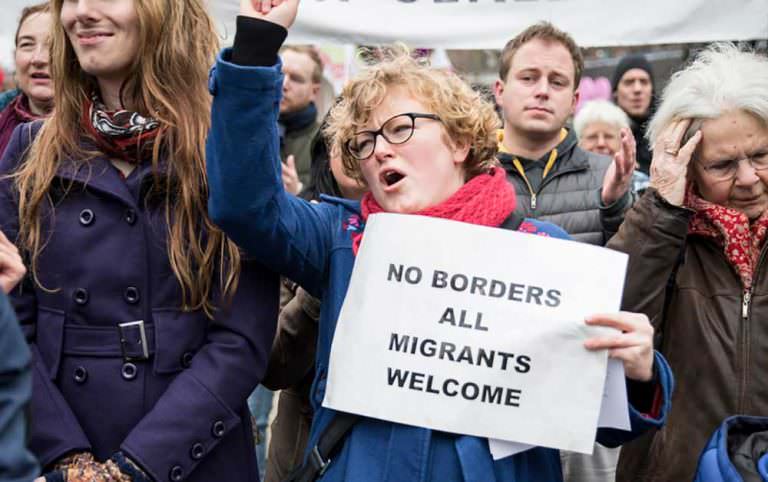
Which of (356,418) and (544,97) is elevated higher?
(544,97)

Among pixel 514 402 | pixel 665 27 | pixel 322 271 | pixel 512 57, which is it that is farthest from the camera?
pixel 512 57

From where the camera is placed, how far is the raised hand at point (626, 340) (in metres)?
2.40

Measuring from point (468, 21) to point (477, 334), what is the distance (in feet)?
7.03

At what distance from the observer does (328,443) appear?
8.30ft

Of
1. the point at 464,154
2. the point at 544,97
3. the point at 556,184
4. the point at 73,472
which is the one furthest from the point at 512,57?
the point at 73,472

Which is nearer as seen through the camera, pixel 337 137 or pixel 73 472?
pixel 73 472

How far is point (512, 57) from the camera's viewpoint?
4.52 metres

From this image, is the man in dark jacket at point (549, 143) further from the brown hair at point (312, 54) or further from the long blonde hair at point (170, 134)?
the brown hair at point (312, 54)

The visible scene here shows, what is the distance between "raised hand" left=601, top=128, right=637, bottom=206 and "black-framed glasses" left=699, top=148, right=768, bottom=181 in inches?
11.5

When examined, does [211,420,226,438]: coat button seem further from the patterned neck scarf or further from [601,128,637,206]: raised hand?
[601,128,637,206]: raised hand

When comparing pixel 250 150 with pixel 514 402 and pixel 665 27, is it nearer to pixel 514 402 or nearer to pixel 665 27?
pixel 514 402

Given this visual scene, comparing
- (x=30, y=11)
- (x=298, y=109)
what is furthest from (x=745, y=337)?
(x=298, y=109)

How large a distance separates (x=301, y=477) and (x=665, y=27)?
245 cm

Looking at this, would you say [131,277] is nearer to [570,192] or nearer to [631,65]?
[570,192]
